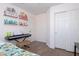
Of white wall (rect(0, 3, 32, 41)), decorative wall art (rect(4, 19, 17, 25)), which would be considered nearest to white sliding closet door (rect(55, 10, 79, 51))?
white wall (rect(0, 3, 32, 41))

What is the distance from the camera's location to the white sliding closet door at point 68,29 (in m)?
1.33

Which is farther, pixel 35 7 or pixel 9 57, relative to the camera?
pixel 35 7

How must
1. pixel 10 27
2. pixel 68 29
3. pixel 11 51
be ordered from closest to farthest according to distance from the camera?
pixel 11 51
pixel 10 27
pixel 68 29

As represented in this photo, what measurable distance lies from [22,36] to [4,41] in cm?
30

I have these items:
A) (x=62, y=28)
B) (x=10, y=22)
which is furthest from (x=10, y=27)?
(x=62, y=28)

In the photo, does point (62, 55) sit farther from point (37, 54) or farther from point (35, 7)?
point (35, 7)

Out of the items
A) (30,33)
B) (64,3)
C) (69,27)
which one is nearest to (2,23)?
(30,33)

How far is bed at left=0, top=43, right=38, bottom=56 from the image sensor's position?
112 centimetres

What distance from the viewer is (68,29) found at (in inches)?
54.7

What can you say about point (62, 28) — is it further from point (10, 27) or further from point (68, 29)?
point (10, 27)

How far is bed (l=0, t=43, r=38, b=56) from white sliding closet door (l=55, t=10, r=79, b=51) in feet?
2.03

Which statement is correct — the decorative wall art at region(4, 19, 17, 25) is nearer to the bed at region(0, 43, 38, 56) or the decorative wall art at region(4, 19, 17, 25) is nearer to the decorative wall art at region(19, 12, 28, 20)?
the decorative wall art at region(19, 12, 28, 20)

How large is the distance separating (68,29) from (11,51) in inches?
42.0

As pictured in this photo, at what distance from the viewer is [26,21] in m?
1.36
